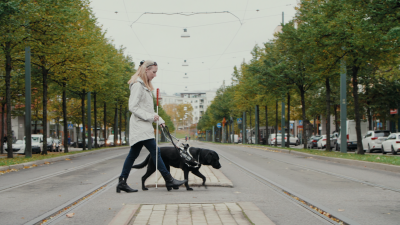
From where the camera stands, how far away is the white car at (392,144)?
80.1ft

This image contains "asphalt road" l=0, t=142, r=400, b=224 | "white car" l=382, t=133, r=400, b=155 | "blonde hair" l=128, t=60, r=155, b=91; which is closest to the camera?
"asphalt road" l=0, t=142, r=400, b=224

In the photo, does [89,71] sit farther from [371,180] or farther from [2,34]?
[371,180]

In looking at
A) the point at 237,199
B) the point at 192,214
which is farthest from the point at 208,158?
the point at 192,214

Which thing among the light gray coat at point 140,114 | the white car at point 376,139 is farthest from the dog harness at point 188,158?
the white car at point 376,139

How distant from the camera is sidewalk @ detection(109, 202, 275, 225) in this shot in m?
4.86

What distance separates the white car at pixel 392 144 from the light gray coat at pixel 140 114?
69.2 ft

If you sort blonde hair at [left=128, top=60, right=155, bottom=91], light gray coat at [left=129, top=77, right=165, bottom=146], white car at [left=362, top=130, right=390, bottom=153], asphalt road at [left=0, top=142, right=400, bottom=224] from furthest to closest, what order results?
white car at [left=362, top=130, right=390, bottom=153] < blonde hair at [left=128, top=60, right=155, bottom=91] < light gray coat at [left=129, top=77, right=165, bottom=146] < asphalt road at [left=0, top=142, right=400, bottom=224]

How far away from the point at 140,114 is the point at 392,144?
21.7m

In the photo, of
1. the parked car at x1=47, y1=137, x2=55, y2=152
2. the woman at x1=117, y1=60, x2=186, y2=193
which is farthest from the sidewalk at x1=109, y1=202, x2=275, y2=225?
the parked car at x1=47, y1=137, x2=55, y2=152

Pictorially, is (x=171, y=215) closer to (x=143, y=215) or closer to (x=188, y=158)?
(x=143, y=215)

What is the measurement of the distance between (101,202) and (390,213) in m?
4.26

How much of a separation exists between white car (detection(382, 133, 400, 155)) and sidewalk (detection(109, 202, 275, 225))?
21.2m

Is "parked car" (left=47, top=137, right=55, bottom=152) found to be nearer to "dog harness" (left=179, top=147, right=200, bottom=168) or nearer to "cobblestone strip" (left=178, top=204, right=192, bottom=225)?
"dog harness" (left=179, top=147, right=200, bottom=168)

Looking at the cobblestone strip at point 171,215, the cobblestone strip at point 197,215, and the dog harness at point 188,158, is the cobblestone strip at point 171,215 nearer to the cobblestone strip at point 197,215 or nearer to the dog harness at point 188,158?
the cobblestone strip at point 197,215
